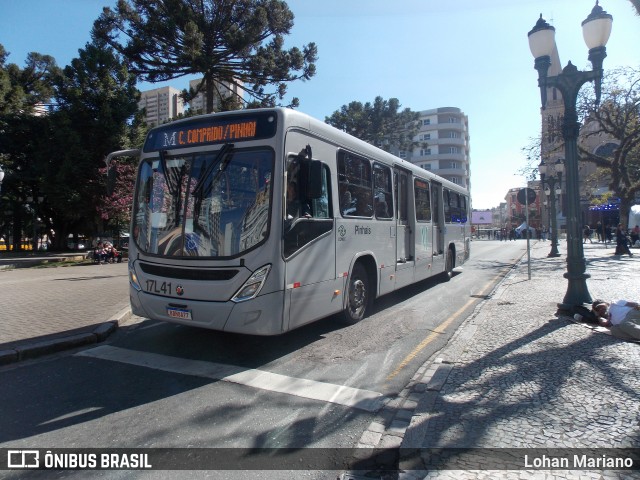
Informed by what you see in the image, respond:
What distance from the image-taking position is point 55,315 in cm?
754

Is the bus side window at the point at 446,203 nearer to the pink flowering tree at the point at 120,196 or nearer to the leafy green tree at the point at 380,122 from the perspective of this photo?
the pink flowering tree at the point at 120,196

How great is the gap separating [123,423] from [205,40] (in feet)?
69.0

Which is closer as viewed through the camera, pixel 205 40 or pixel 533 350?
pixel 533 350

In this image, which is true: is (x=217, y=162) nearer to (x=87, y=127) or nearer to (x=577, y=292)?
(x=577, y=292)

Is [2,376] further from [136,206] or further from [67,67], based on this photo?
[67,67]

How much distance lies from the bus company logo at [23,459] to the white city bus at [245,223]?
2.15 m

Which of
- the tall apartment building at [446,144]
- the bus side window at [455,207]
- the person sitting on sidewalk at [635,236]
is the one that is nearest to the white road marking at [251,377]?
the bus side window at [455,207]

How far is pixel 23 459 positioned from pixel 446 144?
93.0m

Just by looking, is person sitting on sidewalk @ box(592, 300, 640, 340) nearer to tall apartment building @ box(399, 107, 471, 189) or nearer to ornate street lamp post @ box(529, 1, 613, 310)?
ornate street lamp post @ box(529, 1, 613, 310)

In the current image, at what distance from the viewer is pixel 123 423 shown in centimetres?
360

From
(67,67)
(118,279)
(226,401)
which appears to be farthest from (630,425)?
(67,67)

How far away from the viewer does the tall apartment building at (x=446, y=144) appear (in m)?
88.0

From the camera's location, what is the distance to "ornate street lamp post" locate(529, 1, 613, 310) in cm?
694

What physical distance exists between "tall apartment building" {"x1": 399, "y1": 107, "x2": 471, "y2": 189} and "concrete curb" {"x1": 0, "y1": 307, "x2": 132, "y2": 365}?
86.1 m
